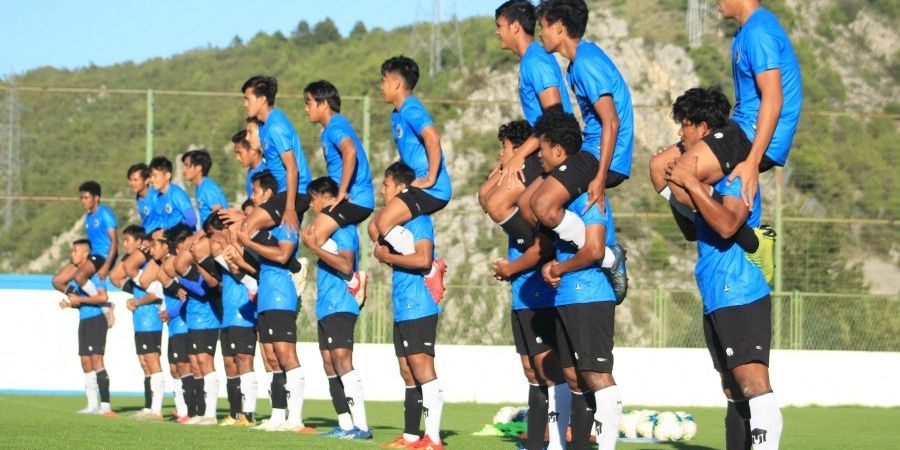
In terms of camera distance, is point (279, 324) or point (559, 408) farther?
point (279, 324)

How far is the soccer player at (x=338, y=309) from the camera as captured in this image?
37.2 feet

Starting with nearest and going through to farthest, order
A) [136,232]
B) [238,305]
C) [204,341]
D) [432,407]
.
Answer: [432,407] < [238,305] < [204,341] < [136,232]

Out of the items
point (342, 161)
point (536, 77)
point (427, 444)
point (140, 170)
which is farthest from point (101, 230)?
point (536, 77)

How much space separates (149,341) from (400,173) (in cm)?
578

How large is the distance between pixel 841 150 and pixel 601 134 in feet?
60.1

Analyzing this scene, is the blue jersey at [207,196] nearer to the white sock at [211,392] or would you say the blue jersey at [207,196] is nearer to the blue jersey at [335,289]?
the white sock at [211,392]

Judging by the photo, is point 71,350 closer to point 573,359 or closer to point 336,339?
point 336,339

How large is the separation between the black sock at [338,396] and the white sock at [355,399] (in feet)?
0.81

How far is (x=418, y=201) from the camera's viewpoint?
10.4 m

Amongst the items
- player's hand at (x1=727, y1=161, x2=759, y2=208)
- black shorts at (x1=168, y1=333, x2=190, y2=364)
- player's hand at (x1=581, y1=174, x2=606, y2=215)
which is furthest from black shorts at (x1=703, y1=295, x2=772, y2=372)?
black shorts at (x1=168, y1=333, x2=190, y2=364)

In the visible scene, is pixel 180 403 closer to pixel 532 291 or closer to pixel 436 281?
pixel 436 281

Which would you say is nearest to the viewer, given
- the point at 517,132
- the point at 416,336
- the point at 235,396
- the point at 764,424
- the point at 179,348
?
the point at 764,424

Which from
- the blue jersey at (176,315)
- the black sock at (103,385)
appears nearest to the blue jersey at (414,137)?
the blue jersey at (176,315)

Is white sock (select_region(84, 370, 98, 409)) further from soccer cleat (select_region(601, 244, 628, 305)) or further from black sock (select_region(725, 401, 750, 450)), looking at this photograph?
black sock (select_region(725, 401, 750, 450))
